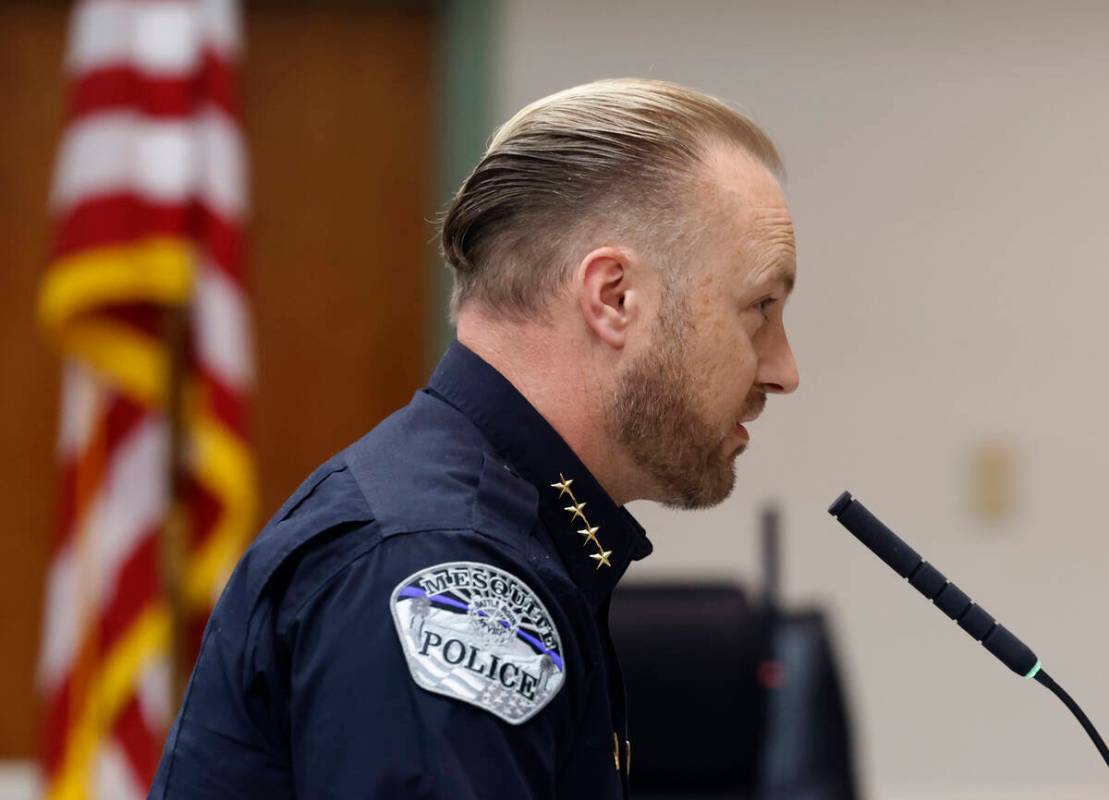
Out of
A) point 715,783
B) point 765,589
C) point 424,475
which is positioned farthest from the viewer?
point 765,589

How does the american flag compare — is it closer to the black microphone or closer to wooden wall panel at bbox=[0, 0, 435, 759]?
wooden wall panel at bbox=[0, 0, 435, 759]

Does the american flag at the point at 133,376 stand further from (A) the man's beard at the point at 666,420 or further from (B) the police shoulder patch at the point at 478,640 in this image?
(B) the police shoulder patch at the point at 478,640

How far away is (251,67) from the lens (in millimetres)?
3400

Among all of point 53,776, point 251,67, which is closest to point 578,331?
point 53,776

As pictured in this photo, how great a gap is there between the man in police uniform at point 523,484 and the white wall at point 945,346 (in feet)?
7.95

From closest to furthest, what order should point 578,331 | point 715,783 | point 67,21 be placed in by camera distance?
point 578,331
point 715,783
point 67,21

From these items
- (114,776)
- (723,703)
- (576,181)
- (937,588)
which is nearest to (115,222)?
(114,776)

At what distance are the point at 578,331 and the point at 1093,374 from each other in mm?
2783

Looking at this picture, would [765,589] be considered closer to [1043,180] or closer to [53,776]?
[53,776]

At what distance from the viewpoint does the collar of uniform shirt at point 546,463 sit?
3.13 ft

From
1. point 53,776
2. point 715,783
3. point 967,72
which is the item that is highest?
point 967,72

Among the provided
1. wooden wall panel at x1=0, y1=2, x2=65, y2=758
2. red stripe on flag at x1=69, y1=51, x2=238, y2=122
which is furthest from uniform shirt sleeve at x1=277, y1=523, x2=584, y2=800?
wooden wall panel at x1=0, y1=2, x2=65, y2=758

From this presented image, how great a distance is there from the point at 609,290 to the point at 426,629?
30 centimetres

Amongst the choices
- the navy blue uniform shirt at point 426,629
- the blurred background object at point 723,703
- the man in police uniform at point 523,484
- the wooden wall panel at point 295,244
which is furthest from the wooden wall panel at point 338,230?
the navy blue uniform shirt at point 426,629
